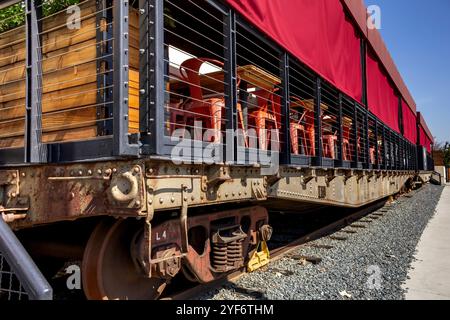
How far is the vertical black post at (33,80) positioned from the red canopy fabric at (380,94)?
624cm

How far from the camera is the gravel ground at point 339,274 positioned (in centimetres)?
350

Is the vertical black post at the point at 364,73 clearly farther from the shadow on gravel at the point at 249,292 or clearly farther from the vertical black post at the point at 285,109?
the shadow on gravel at the point at 249,292

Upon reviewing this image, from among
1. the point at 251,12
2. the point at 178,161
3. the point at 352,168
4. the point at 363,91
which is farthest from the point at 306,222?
the point at 178,161

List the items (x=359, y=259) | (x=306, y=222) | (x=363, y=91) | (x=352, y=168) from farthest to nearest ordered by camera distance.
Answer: (x=306, y=222) → (x=363, y=91) → (x=352, y=168) → (x=359, y=259)

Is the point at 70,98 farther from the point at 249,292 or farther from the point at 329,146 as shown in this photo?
the point at 329,146

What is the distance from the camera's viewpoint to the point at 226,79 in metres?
2.90

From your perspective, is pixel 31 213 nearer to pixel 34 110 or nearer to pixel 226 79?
pixel 34 110

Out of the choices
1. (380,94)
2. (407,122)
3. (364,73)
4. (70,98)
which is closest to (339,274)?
(70,98)

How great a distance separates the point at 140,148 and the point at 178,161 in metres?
0.24

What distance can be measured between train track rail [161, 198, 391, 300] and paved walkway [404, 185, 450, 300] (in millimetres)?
1458

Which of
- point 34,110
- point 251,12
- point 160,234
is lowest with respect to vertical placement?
point 160,234

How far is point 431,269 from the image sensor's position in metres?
4.52

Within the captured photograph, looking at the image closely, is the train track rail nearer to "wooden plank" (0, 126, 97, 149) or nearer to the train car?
the train car

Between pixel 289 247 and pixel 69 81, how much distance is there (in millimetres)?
3816
